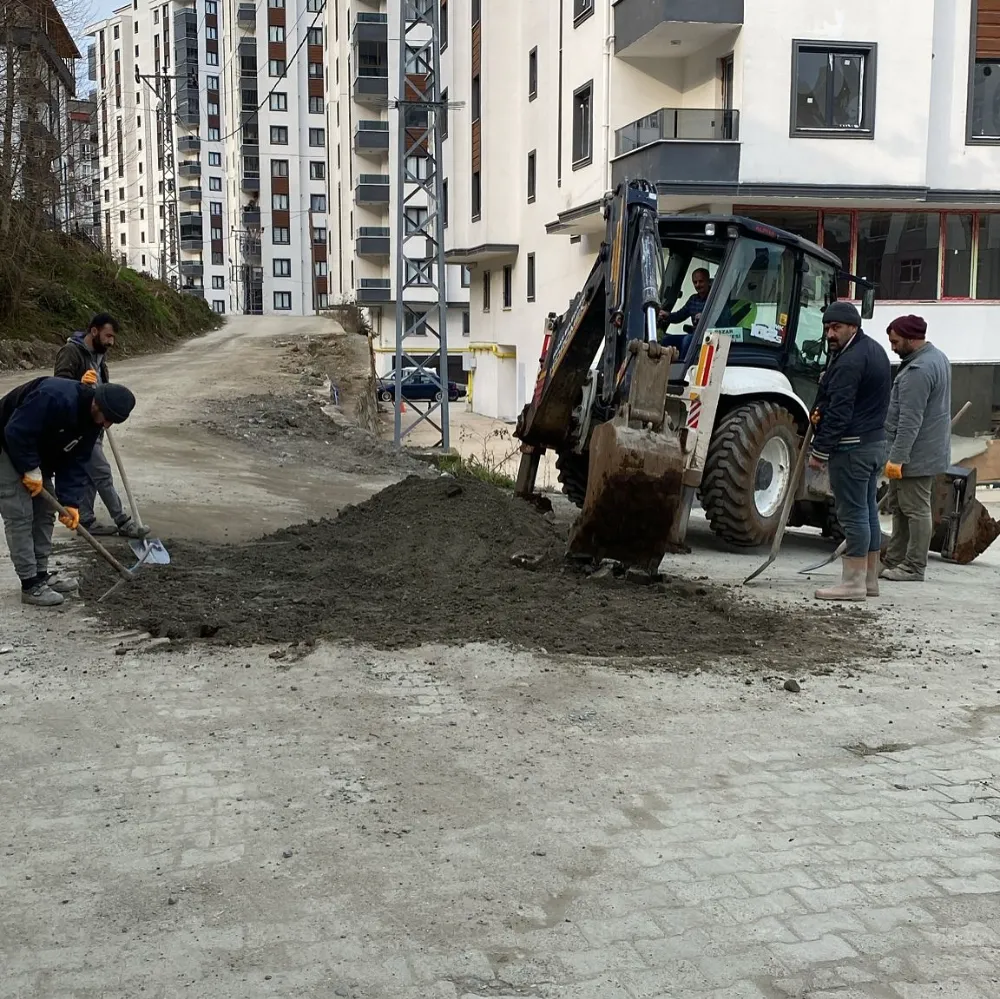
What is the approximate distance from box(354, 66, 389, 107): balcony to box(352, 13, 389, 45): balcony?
4.05 feet

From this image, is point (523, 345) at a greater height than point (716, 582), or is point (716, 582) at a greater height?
point (523, 345)

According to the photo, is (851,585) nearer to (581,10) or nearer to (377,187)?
(581,10)

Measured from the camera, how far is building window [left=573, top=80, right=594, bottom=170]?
81.0 feet

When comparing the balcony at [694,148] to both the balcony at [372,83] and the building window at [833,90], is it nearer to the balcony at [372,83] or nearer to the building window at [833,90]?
the building window at [833,90]

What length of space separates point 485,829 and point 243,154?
8184 cm

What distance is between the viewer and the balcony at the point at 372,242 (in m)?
50.0

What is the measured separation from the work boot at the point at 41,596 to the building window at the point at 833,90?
17716mm

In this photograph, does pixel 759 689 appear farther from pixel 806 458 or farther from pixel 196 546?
pixel 196 546

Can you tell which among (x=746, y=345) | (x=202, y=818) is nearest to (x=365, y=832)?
(x=202, y=818)

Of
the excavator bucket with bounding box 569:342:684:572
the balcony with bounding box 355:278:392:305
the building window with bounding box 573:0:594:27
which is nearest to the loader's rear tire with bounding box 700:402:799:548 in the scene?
the excavator bucket with bounding box 569:342:684:572

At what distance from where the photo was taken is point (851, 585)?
7504 millimetres

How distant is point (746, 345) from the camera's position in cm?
939

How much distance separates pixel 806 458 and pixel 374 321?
45.7m

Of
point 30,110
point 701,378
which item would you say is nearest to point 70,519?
point 701,378
